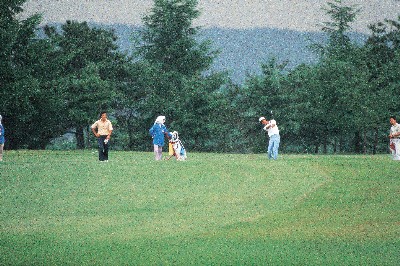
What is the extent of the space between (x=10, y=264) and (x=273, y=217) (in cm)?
694

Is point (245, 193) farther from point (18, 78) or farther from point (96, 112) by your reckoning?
point (96, 112)

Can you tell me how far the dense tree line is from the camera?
65500 mm

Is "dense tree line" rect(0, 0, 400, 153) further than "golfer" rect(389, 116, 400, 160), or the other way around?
"dense tree line" rect(0, 0, 400, 153)

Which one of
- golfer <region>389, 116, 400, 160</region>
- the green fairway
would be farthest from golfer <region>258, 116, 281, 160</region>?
the green fairway

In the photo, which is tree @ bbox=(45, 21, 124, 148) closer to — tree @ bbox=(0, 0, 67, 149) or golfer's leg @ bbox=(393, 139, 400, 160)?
tree @ bbox=(0, 0, 67, 149)

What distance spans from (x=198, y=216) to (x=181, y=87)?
63.2m

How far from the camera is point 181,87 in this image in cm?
7975

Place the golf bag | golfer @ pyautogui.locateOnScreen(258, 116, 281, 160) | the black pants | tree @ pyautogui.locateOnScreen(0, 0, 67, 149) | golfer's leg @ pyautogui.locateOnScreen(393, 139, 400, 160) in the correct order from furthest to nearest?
tree @ pyautogui.locateOnScreen(0, 0, 67, 149)
golfer's leg @ pyautogui.locateOnScreen(393, 139, 400, 160)
golfer @ pyautogui.locateOnScreen(258, 116, 281, 160)
the golf bag
the black pants

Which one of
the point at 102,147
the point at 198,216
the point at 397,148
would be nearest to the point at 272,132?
the point at 397,148

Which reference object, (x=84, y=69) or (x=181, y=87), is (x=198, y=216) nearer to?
(x=84, y=69)

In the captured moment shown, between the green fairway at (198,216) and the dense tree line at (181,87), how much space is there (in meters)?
36.2

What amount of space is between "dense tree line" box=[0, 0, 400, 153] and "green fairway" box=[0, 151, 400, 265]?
3616cm

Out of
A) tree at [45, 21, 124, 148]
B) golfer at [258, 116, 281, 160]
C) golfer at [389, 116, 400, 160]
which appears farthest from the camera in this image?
tree at [45, 21, 124, 148]

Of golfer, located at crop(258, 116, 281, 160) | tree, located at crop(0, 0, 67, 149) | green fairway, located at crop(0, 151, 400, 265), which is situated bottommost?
green fairway, located at crop(0, 151, 400, 265)
